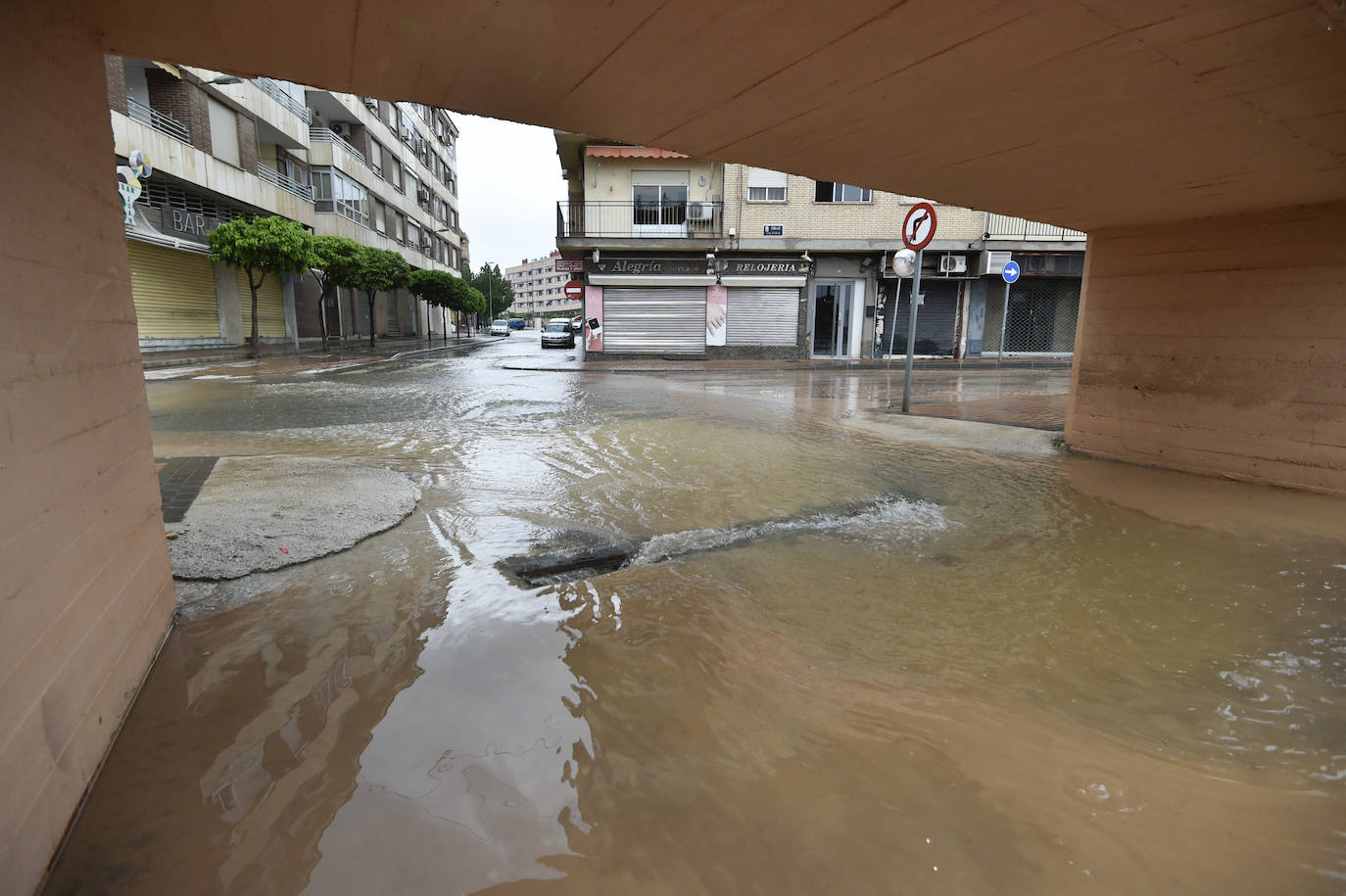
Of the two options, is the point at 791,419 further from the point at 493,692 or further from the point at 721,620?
the point at 493,692

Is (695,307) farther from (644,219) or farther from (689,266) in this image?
(644,219)

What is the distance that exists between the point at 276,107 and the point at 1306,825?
107ft

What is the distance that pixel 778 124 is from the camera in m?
3.70

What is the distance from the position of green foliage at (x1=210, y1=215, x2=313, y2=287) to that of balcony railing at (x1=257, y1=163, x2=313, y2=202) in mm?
6292

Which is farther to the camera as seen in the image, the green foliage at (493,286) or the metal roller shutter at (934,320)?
the green foliage at (493,286)

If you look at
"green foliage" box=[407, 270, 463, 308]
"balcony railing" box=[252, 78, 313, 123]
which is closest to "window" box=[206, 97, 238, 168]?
"balcony railing" box=[252, 78, 313, 123]

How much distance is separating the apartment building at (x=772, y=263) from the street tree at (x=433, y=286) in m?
12.4

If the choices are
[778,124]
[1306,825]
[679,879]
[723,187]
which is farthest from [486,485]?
[723,187]

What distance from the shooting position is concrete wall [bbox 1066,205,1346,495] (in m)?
5.41

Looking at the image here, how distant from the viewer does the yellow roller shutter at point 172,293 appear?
1991 cm

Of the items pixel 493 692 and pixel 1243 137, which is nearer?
pixel 493 692

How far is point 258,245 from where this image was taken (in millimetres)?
19812

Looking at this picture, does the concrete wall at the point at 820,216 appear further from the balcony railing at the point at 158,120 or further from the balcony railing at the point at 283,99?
the balcony railing at the point at 283,99

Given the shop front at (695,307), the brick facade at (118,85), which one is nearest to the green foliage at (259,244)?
the brick facade at (118,85)
